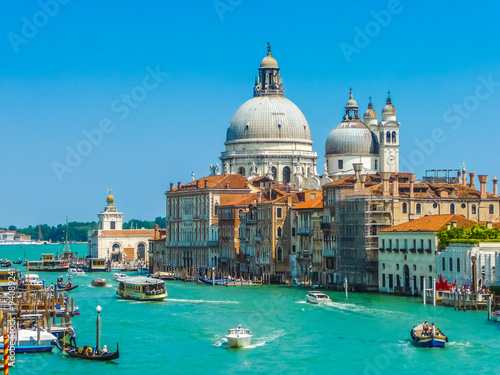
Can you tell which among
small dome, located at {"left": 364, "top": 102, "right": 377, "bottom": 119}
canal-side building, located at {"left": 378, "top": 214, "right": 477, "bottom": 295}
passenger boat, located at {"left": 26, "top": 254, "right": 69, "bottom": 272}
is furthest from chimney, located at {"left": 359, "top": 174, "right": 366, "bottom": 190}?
passenger boat, located at {"left": 26, "top": 254, "right": 69, "bottom": 272}

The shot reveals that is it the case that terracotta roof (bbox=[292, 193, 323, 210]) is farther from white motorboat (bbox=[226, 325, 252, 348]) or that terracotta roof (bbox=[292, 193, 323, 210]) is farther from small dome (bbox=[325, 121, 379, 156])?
white motorboat (bbox=[226, 325, 252, 348])

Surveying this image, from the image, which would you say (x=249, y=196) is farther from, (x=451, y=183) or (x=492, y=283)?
(x=492, y=283)

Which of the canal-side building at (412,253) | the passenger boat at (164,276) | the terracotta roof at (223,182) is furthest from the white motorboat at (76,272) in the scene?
the canal-side building at (412,253)

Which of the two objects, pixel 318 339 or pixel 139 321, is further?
pixel 139 321

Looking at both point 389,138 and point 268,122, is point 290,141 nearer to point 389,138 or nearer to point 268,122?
point 268,122

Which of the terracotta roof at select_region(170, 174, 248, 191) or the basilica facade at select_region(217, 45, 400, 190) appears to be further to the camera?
the basilica facade at select_region(217, 45, 400, 190)

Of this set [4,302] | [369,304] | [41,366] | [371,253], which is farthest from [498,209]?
[41,366]

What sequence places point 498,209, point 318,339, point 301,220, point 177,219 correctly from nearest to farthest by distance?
point 318,339 → point 498,209 → point 301,220 → point 177,219
